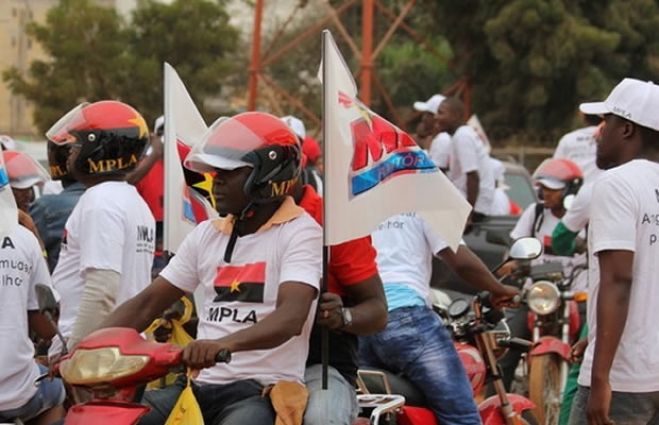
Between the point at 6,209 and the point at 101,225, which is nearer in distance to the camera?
the point at 6,209

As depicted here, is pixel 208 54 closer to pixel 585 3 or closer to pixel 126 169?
pixel 585 3

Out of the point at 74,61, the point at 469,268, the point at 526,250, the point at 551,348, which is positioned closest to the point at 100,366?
the point at 469,268

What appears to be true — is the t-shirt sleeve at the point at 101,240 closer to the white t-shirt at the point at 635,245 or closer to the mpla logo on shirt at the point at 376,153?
the mpla logo on shirt at the point at 376,153

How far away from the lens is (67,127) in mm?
6395

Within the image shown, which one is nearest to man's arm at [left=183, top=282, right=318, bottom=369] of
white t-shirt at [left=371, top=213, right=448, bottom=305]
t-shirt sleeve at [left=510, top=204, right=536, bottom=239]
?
white t-shirt at [left=371, top=213, right=448, bottom=305]

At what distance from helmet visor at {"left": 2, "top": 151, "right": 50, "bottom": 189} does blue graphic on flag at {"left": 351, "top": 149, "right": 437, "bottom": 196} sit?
335 centimetres

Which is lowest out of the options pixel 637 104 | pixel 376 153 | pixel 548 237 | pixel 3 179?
pixel 548 237

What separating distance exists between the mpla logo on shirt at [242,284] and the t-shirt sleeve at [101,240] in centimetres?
101

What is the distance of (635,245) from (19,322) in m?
2.20

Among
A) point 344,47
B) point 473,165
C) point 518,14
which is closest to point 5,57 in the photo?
point 344,47

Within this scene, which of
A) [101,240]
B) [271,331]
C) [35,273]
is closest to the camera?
[271,331]

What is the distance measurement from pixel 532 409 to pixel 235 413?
311cm

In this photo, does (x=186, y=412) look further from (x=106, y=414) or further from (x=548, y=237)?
(x=548, y=237)

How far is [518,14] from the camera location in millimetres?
30594
